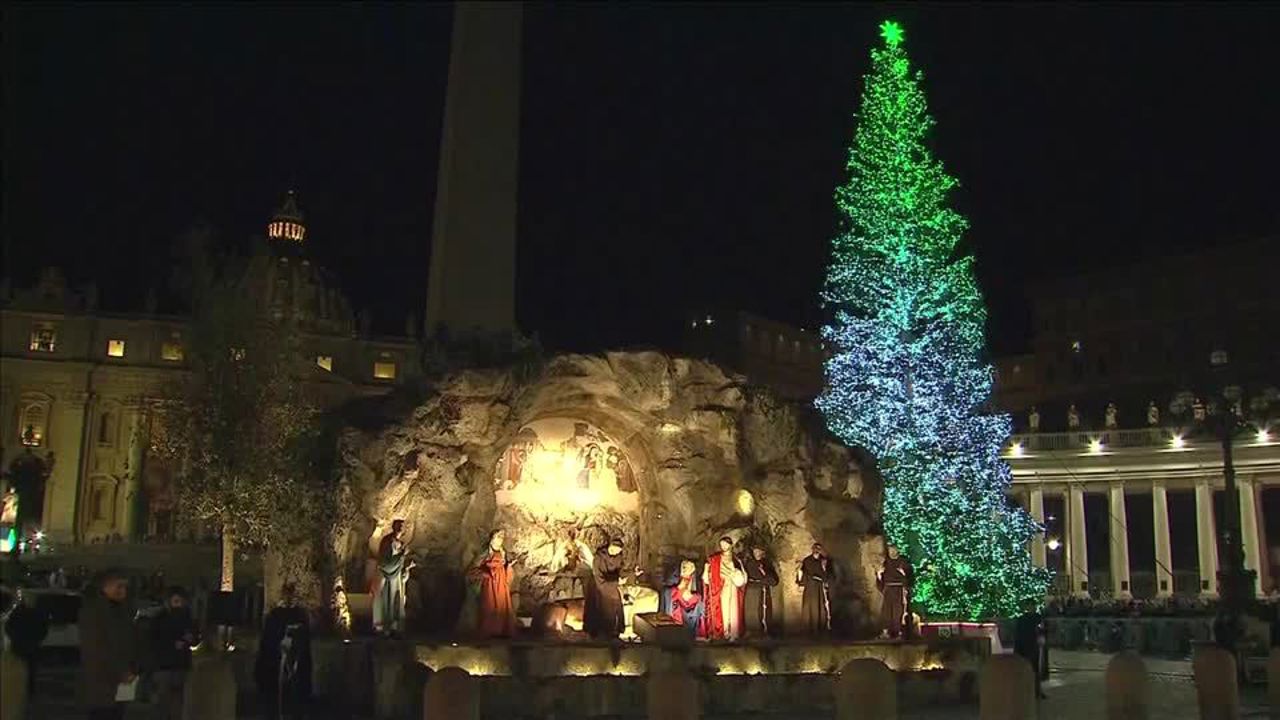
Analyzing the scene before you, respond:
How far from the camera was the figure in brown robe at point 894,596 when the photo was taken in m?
25.3

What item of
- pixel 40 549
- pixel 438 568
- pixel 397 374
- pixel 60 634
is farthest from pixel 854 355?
pixel 397 374

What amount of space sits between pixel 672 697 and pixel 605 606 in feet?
35.0

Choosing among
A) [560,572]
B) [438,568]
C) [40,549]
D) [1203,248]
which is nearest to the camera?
[438,568]

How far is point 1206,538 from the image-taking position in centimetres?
5569

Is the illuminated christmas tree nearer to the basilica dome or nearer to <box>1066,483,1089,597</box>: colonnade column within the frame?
<box>1066,483,1089,597</box>: colonnade column

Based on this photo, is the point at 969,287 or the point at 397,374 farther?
the point at 397,374

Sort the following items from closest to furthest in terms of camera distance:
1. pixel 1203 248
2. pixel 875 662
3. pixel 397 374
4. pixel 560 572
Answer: pixel 875 662 < pixel 560 572 < pixel 1203 248 < pixel 397 374

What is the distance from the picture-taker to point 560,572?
26312mm

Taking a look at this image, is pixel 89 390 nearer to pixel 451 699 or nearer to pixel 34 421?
pixel 34 421

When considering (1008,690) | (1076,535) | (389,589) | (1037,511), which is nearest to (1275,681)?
(1008,690)

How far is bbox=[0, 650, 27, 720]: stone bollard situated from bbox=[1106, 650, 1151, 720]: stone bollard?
11.9m

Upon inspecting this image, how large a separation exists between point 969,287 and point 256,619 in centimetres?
2222

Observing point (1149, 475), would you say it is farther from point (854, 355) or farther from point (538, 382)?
point (538, 382)

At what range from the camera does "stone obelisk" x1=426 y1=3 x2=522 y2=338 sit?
25.1 metres
